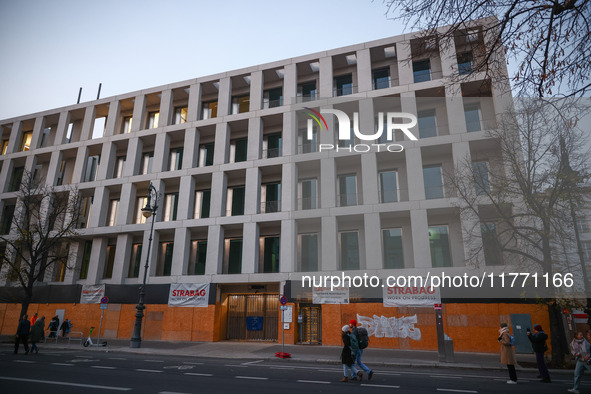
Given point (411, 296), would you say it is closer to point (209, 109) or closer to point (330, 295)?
point (330, 295)

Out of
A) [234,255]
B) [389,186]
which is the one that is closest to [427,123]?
[389,186]

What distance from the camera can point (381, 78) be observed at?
26.4m

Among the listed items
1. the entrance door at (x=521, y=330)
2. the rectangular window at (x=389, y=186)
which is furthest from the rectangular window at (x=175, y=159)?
the entrance door at (x=521, y=330)

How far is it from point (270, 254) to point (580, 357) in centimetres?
1853

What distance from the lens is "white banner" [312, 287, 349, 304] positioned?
21203 millimetres

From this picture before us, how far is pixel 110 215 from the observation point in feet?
97.8

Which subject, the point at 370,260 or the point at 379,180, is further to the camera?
the point at 379,180

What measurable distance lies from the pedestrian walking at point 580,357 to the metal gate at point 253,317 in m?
17.2

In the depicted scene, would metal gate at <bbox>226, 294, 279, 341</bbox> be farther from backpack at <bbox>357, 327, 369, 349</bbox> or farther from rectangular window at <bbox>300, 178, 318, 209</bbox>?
backpack at <bbox>357, 327, 369, 349</bbox>

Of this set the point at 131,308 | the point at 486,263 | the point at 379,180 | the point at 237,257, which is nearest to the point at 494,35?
the point at 486,263

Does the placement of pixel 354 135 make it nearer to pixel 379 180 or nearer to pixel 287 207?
pixel 379 180

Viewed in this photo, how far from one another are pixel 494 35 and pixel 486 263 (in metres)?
16.5

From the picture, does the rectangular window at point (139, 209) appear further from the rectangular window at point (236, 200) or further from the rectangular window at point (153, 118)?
the rectangular window at point (236, 200)

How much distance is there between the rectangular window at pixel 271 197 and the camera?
83.3 feet
